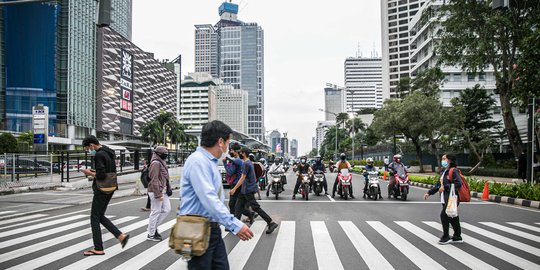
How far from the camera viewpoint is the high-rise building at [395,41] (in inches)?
4331

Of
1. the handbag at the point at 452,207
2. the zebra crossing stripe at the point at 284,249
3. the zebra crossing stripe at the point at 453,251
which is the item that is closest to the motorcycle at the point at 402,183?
the zebra crossing stripe at the point at 453,251

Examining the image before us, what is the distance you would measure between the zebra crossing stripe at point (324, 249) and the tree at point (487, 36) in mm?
19390

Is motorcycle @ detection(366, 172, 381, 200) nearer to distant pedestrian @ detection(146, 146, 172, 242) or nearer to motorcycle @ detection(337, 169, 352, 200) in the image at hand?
motorcycle @ detection(337, 169, 352, 200)

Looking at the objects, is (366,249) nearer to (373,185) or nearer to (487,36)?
(373,185)

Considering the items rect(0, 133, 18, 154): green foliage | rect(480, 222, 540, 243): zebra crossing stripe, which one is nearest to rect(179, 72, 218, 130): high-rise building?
rect(0, 133, 18, 154): green foliage

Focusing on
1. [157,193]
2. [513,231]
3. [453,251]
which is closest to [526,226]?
[513,231]

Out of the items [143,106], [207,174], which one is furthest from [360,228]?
[143,106]

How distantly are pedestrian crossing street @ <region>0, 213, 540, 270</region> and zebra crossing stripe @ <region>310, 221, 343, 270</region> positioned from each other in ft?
0.05

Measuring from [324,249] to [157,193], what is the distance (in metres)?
3.27

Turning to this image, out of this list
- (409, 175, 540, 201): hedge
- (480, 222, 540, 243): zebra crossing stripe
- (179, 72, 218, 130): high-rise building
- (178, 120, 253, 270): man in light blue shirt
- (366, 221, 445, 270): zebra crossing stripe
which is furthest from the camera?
(179, 72, 218, 130): high-rise building

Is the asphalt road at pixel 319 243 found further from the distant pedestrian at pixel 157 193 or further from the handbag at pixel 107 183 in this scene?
the handbag at pixel 107 183

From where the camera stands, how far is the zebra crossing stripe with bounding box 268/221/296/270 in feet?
17.9

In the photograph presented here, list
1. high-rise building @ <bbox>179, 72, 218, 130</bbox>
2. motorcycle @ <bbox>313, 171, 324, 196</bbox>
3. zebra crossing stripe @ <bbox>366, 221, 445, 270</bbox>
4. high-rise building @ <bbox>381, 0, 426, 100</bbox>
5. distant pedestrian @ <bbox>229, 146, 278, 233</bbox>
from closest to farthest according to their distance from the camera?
1. zebra crossing stripe @ <bbox>366, 221, 445, 270</bbox>
2. distant pedestrian @ <bbox>229, 146, 278, 233</bbox>
3. motorcycle @ <bbox>313, 171, 324, 196</bbox>
4. high-rise building @ <bbox>381, 0, 426, 100</bbox>
5. high-rise building @ <bbox>179, 72, 218, 130</bbox>

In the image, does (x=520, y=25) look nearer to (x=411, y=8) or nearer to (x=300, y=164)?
(x=300, y=164)
